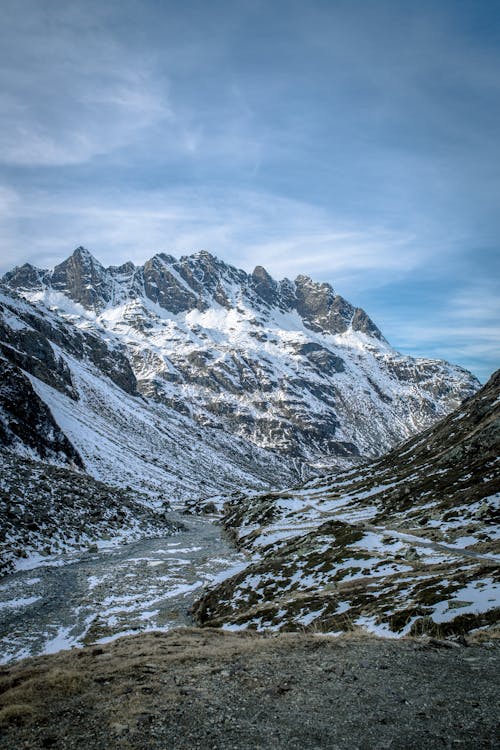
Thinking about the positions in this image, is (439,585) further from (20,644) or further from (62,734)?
(20,644)

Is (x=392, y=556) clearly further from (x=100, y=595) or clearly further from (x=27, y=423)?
(x=27, y=423)

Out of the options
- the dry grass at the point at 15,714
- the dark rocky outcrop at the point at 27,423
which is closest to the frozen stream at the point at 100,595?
the dry grass at the point at 15,714

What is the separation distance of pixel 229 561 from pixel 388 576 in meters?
35.9

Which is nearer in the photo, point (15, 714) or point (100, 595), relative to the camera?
point (15, 714)

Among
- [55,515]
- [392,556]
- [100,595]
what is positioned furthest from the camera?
[55,515]

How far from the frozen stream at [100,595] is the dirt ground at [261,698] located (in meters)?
16.4

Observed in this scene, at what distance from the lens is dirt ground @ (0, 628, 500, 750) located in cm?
1050

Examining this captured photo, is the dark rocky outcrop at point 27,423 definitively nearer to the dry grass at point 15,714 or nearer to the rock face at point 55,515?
the rock face at point 55,515

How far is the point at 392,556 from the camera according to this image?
4009 centimetres

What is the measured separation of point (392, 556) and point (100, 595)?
27182mm

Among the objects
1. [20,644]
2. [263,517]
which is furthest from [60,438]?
[20,644]

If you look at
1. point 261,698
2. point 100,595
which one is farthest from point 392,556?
point 261,698

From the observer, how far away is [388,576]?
108 feet

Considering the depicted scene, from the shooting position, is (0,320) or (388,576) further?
(0,320)
